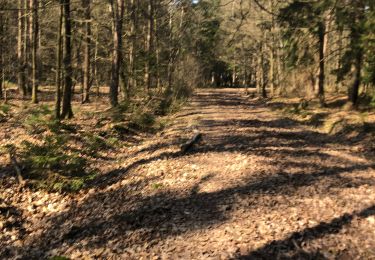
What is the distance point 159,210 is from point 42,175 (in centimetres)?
383

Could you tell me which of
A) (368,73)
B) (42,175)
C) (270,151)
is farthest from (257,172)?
(368,73)

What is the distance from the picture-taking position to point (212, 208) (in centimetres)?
748

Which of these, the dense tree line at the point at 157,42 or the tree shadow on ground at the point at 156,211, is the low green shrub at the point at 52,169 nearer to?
the tree shadow on ground at the point at 156,211

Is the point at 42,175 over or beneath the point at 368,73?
beneath

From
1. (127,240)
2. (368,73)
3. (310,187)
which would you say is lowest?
(127,240)

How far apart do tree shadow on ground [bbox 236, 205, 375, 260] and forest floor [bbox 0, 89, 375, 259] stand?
0.05 ft

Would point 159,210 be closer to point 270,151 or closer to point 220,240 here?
point 220,240

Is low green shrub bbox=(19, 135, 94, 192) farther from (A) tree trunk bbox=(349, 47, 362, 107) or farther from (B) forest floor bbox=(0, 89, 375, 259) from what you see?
(A) tree trunk bbox=(349, 47, 362, 107)

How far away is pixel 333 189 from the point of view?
8195 millimetres

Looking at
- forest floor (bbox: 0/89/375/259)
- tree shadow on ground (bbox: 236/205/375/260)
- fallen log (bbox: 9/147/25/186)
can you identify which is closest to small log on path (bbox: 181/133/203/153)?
forest floor (bbox: 0/89/375/259)

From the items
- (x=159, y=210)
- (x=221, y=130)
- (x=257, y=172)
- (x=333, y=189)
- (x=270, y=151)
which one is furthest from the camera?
(x=221, y=130)

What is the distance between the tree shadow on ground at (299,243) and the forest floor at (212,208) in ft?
0.05

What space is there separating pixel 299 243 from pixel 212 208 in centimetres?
195

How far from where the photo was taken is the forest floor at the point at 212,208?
6.10 m
